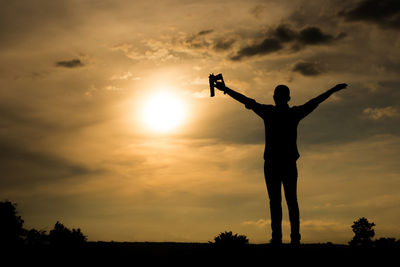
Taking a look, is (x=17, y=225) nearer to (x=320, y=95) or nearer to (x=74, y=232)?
(x=74, y=232)

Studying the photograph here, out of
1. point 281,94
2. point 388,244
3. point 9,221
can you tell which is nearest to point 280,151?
point 281,94

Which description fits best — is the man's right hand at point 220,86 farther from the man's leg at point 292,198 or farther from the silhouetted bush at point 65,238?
the silhouetted bush at point 65,238

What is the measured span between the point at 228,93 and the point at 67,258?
19.1 feet

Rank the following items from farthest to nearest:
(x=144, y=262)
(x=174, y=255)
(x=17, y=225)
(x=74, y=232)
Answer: (x=17, y=225) < (x=74, y=232) < (x=174, y=255) < (x=144, y=262)

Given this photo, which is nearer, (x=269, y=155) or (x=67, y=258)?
(x=269, y=155)

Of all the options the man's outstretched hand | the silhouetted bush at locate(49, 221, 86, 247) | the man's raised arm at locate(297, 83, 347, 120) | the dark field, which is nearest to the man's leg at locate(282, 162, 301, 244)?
the dark field

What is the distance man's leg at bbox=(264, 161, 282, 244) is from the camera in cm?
1056

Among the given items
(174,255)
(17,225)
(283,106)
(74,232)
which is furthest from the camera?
(17,225)

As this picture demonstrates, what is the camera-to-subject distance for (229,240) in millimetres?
12531

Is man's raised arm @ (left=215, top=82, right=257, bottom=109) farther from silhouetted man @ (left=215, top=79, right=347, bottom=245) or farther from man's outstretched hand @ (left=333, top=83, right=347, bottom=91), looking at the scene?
man's outstretched hand @ (left=333, top=83, right=347, bottom=91)

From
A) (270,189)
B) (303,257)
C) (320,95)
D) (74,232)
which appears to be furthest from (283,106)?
(74,232)

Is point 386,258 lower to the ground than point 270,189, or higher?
lower

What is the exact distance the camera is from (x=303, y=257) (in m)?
10.9

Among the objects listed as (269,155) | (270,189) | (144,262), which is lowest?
(144,262)
